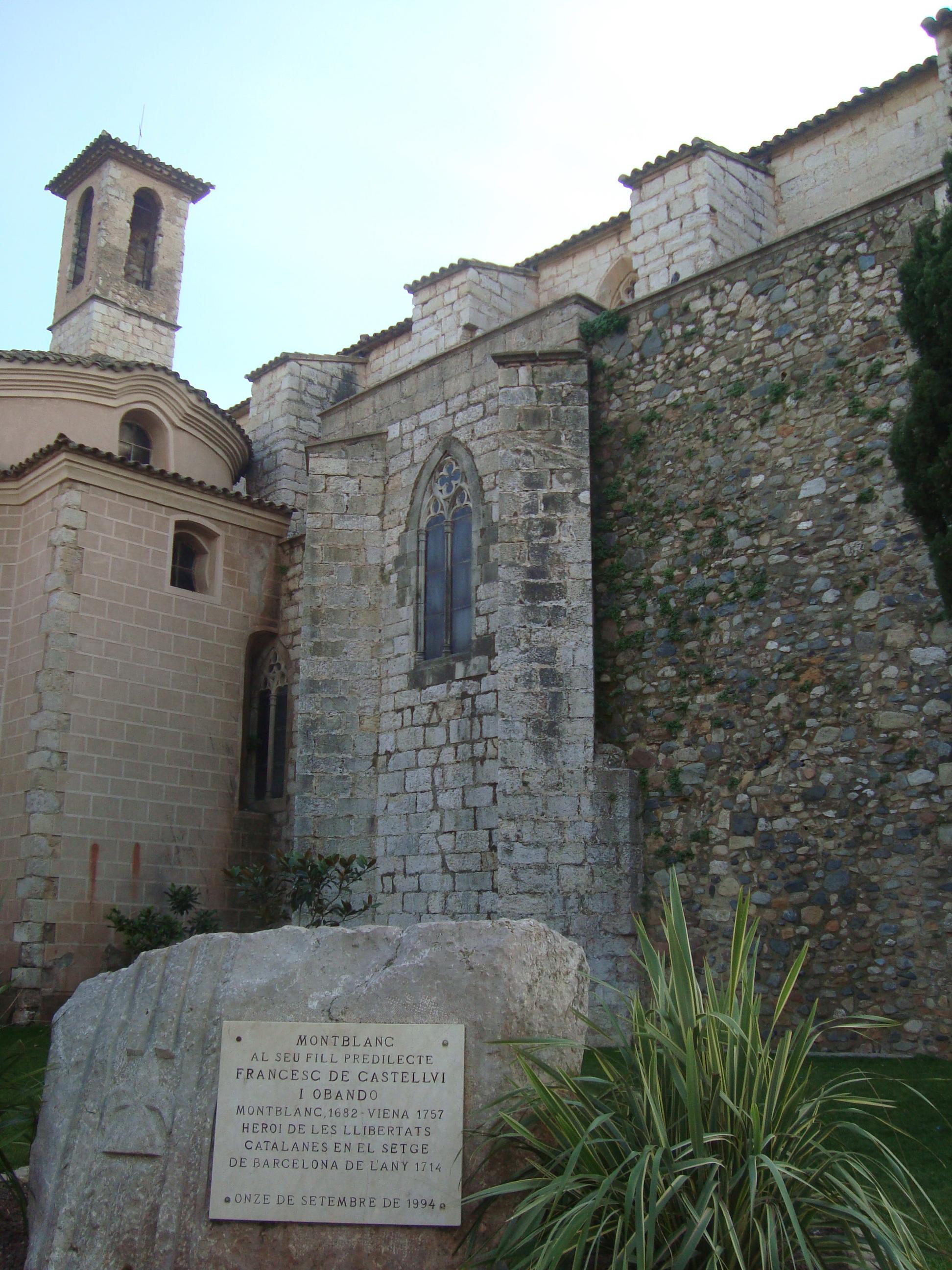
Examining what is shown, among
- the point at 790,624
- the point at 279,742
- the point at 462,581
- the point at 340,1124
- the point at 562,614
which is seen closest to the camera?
the point at 340,1124

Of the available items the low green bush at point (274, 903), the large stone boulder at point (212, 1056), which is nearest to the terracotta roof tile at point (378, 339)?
the low green bush at point (274, 903)

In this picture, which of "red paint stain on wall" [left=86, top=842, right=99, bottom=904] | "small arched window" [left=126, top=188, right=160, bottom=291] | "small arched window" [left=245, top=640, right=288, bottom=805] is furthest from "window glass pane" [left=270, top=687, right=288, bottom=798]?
"small arched window" [left=126, top=188, right=160, bottom=291]

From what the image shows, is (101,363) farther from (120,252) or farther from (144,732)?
(120,252)

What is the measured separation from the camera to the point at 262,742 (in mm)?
16047

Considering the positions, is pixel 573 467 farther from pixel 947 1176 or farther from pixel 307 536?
pixel 947 1176

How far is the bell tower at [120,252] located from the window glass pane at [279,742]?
39.5ft

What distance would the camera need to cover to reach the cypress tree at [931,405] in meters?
7.85

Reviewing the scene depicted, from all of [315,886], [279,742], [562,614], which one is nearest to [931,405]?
[562,614]

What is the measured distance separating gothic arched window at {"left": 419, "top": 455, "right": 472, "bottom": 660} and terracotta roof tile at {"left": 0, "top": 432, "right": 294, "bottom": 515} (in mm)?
4040

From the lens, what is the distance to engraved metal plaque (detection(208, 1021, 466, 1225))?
4.78m

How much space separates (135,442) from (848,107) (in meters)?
11.1

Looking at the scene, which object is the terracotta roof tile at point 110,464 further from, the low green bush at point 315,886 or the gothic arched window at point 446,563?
the low green bush at point 315,886

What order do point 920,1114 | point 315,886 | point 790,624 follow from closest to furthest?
point 920,1114 → point 790,624 → point 315,886

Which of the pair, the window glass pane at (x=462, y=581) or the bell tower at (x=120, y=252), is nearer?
the window glass pane at (x=462, y=581)
